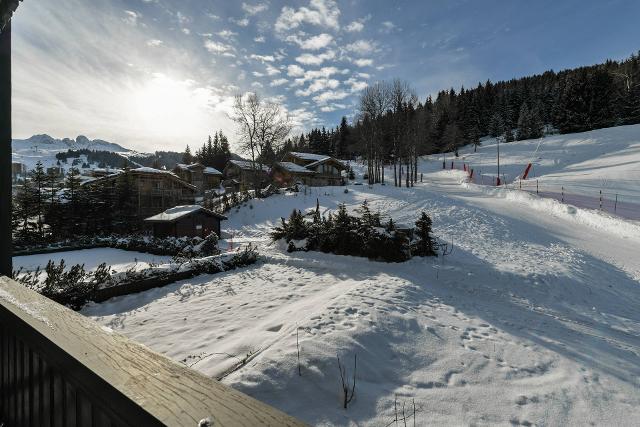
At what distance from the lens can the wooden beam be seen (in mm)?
3361

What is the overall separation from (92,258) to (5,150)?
739 inches

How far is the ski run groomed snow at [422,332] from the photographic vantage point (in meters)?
4.18

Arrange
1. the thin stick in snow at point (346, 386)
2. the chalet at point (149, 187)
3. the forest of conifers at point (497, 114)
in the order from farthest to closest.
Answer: the forest of conifers at point (497, 114) < the chalet at point (149, 187) < the thin stick in snow at point (346, 386)

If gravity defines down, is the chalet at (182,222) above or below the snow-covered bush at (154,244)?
above

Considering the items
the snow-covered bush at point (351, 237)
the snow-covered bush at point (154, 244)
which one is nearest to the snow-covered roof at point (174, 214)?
the snow-covered bush at point (154, 244)

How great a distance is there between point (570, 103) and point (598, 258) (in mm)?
69524

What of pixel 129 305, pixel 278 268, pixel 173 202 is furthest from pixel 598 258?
pixel 173 202

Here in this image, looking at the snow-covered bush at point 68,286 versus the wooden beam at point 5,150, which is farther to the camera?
the snow-covered bush at point 68,286

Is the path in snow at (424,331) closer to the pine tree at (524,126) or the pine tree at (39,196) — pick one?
the pine tree at (39,196)

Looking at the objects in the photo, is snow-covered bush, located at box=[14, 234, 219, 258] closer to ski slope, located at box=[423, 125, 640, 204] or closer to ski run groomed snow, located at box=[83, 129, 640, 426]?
ski run groomed snow, located at box=[83, 129, 640, 426]

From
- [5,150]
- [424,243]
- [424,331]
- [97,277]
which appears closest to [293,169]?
[424,243]

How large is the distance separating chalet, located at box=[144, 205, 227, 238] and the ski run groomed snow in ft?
42.8

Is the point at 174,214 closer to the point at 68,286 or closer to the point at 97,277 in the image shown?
the point at 97,277

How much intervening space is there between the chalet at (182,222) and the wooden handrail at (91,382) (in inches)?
895
